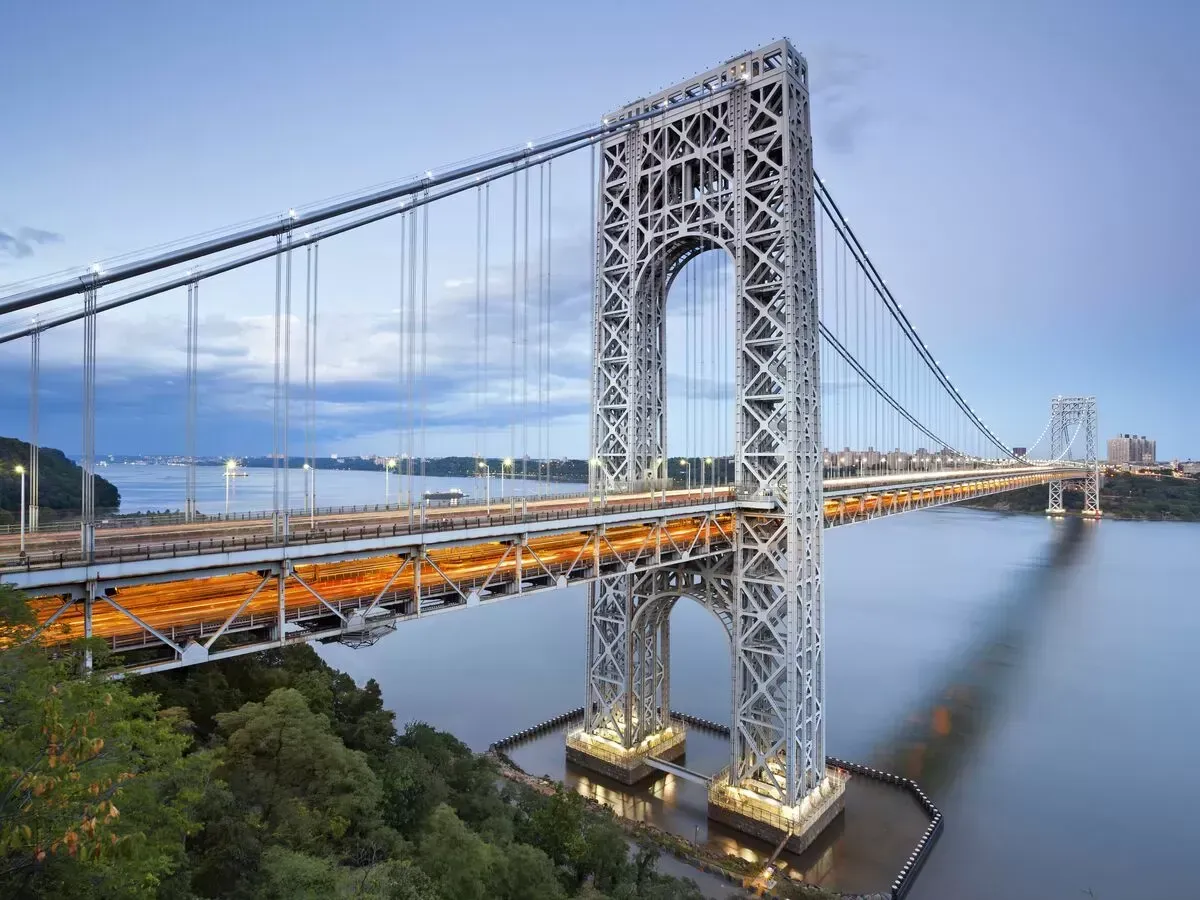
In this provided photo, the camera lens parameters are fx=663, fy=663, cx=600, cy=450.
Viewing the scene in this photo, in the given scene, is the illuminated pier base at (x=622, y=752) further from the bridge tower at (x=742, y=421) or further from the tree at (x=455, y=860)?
the tree at (x=455, y=860)

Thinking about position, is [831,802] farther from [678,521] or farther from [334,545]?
[334,545]

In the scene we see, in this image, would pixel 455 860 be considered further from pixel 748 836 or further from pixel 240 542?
pixel 748 836

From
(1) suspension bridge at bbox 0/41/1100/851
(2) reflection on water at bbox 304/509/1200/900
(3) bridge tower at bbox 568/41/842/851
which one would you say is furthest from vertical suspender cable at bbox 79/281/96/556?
(2) reflection on water at bbox 304/509/1200/900

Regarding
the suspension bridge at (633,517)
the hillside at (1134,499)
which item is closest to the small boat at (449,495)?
the suspension bridge at (633,517)

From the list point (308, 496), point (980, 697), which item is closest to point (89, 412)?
point (308, 496)

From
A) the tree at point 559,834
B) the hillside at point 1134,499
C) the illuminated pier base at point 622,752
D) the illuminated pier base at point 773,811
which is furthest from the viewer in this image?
the hillside at point 1134,499
